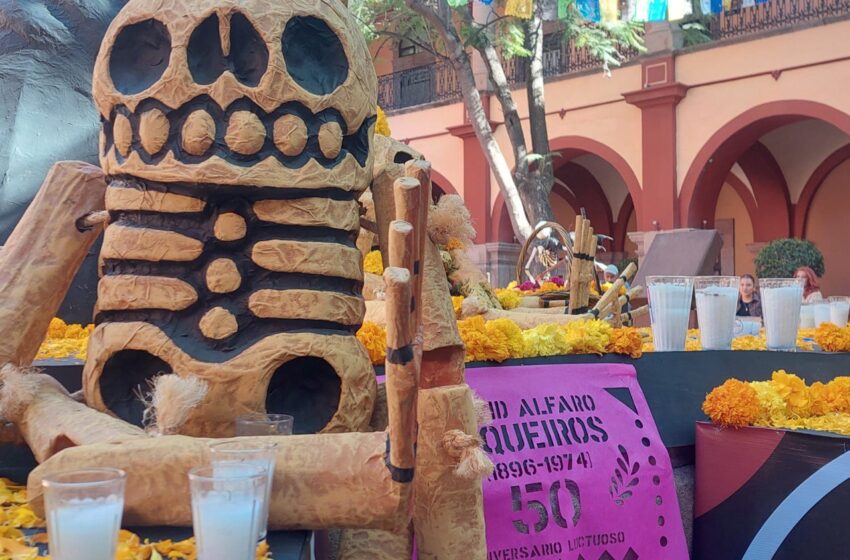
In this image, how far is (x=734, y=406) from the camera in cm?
259

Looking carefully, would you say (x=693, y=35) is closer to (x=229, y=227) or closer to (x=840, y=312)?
(x=840, y=312)

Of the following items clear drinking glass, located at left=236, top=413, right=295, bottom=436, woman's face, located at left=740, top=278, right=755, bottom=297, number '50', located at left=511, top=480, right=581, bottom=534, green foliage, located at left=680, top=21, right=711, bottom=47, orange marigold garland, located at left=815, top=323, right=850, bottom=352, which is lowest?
number '50', located at left=511, top=480, right=581, bottom=534

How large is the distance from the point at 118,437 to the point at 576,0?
9426 mm

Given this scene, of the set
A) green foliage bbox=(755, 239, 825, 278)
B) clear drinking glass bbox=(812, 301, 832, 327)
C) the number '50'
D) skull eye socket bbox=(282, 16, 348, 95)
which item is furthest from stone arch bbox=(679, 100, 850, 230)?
skull eye socket bbox=(282, 16, 348, 95)

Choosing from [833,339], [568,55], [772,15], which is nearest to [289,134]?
[833,339]

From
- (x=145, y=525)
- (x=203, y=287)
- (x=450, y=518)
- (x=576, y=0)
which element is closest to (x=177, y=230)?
(x=203, y=287)

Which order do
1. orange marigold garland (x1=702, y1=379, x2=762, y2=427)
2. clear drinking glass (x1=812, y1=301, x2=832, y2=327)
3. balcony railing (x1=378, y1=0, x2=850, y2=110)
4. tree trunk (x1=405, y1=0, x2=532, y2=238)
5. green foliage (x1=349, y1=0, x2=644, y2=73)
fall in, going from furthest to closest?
balcony railing (x1=378, y1=0, x2=850, y2=110) < green foliage (x1=349, y1=0, x2=644, y2=73) < tree trunk (x1=405, y1=0, x2=532, y2=238) < clear drinking glass (x1=812, y1=301, x2=832, y2=327) < orange marigold garland (x1=702, y1=379, x2=762, y2=427)

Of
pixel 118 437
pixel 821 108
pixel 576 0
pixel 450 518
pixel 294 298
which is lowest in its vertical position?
pixel 450 518

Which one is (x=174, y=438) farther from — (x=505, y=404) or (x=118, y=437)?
(x=505, y=404)

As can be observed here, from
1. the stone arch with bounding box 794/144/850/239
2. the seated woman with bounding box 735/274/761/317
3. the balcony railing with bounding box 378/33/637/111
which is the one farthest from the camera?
the balcony railing with bounding box 378/33/637/111

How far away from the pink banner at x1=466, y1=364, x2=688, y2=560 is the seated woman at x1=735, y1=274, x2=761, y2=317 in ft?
12.2

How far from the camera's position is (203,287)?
1399 mm

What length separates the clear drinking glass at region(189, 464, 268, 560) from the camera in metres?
0.92

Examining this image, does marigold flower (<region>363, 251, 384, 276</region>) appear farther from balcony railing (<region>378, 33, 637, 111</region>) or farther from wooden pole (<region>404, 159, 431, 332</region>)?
balcony railing (<region>378, 33, 637, 111</region>)
